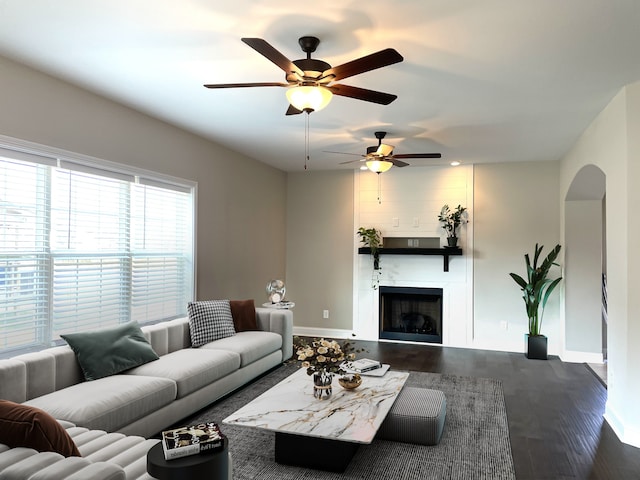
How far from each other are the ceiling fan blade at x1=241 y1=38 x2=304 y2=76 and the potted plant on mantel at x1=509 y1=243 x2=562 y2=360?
466 cm

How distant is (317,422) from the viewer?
282 centimetres

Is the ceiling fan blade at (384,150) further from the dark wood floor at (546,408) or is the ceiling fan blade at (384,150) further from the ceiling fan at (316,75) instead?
the dark wood floor at (546,408)

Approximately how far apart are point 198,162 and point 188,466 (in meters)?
3.97

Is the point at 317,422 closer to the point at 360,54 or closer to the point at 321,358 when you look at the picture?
the point at 321,358

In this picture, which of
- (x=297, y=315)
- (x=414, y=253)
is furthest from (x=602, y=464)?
(x=297, y=315)

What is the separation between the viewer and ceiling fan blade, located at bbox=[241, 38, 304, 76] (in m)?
2.21

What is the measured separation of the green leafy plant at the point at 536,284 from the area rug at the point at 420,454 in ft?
7.68

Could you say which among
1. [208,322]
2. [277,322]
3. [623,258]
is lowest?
[277,322]

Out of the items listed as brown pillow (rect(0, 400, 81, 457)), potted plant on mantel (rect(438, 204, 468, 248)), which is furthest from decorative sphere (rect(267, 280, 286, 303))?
brown pillow (rect(0, 400, 81, 457))

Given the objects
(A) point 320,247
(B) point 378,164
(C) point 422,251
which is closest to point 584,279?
(C) point 422,251

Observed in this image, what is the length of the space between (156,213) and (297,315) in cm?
349

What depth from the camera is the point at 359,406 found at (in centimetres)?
311

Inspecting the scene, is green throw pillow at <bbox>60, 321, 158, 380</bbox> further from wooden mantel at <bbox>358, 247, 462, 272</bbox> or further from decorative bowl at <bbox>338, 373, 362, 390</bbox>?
wooden mantel at <bbox>358, 247, 462, 272</bbox>

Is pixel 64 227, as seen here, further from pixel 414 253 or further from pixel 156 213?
pixel 414 253
